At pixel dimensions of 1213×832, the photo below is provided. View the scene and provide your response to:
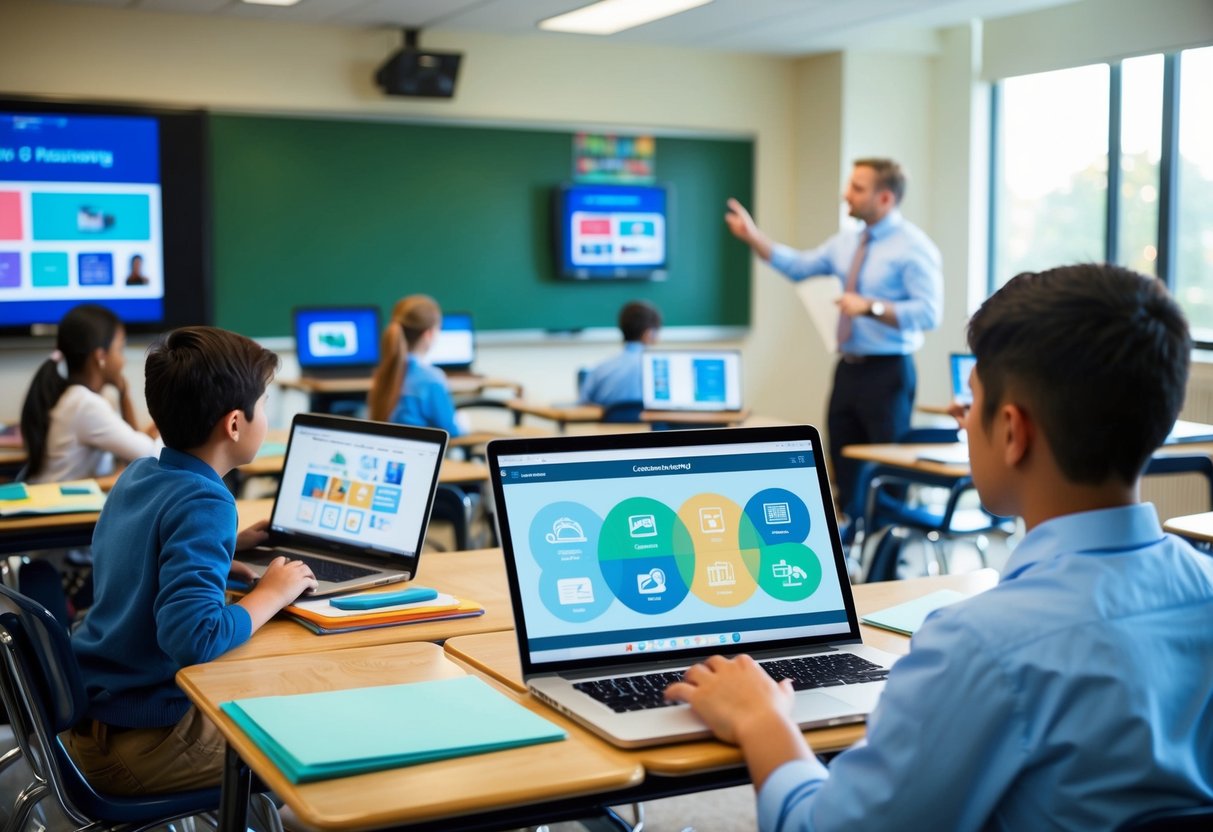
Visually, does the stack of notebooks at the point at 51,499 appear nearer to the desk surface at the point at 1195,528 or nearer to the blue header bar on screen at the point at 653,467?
the blue header bar on screen at the point at 653,467

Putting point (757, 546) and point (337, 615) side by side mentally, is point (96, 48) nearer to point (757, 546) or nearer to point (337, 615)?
point (337, 615)

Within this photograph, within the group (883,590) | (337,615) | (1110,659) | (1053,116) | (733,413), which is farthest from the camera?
(1053,116)

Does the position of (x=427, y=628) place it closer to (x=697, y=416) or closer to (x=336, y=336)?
(x=697, y=416)

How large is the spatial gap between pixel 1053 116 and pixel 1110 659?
260 inches

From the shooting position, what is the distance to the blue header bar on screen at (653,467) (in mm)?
1611

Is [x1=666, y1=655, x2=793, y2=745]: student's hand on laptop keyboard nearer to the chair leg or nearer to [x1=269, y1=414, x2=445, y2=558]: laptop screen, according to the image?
[x1=269, y1=414, x2=445, y2=558]: laptop screen

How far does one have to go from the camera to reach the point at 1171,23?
622cm

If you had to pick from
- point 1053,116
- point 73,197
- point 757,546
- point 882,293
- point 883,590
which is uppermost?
point 1053,116

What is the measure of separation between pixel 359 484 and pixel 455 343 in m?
4.85

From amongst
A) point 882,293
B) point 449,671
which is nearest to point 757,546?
point 449,671

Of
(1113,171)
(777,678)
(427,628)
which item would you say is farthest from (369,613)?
(1113,171)

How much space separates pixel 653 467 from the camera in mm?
1667

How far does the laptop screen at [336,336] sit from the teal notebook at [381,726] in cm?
549

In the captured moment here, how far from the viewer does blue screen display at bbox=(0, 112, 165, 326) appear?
6297 millimetres
